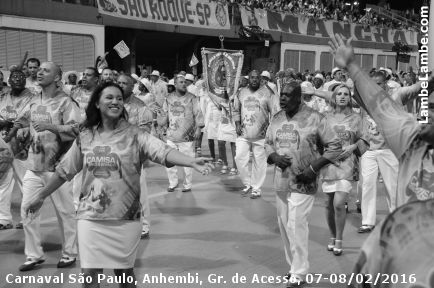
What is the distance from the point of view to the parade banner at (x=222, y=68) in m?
12.5

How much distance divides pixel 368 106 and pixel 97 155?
2.18m

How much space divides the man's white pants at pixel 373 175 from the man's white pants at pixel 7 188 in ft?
15.3

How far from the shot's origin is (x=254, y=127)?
9812 mm

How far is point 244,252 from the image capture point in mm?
6344

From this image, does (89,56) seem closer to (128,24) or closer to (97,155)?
(128,24)

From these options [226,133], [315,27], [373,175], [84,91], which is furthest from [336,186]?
[315,27]

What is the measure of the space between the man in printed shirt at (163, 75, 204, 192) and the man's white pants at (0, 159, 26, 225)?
2872 mm

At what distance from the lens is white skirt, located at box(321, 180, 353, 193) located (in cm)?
645

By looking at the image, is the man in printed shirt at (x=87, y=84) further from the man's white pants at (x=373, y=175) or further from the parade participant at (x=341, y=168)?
the man's white pants at (x=373, y=175)

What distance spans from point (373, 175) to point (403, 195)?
519 centimetres

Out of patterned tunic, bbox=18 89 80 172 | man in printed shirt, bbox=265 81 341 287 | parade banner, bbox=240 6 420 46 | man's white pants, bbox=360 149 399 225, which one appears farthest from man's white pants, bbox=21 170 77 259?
parade banner, bbox=240 6 420 46

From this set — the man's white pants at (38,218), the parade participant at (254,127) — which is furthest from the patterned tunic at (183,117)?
the man's white pants at (38,218)

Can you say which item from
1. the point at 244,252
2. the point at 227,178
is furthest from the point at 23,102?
the point at 227,178

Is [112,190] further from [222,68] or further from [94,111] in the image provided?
[222,68]
